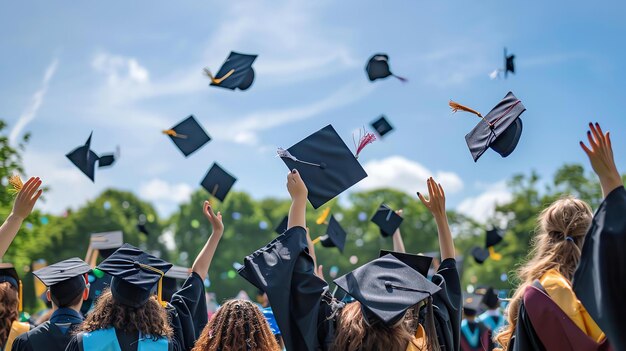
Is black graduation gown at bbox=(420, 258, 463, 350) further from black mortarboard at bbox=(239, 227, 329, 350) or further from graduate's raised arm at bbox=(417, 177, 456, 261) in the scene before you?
black mortarboard at bbox=(239, 227, 329, 350)

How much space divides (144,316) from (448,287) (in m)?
1.68

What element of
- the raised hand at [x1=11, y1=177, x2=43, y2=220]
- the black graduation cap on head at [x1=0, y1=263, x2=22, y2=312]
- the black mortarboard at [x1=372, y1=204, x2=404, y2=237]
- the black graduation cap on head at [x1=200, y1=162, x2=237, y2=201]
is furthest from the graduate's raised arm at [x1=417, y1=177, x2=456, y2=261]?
the black graduation cap on head at [x1=200, y1=162, x2=237, y2=201]

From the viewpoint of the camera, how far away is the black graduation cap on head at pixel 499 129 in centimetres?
417

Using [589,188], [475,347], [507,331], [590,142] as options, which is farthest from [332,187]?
[589,188]

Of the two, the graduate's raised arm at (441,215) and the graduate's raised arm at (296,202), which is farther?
the graduate's raised arm at (441,215)

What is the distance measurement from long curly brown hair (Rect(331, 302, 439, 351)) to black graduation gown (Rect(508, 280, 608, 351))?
640mm

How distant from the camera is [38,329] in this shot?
3.76 m

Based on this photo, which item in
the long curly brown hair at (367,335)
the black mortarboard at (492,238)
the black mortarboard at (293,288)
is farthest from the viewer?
the black mortarboard at (492,238)

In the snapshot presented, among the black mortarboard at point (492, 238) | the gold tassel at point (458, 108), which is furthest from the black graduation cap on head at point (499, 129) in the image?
the black mortarboard at point (492, 238)

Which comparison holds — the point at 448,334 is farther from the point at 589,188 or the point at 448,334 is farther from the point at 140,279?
the point at 589,188

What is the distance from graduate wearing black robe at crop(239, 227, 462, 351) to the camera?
9.55 feet

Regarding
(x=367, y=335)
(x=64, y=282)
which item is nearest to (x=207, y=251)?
(x=64, y=282)

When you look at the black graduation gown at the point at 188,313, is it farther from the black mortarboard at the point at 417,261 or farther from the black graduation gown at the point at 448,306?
the black graduation gown at the point at 448,306

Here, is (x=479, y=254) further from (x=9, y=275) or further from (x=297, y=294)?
(x=297, y=294)
